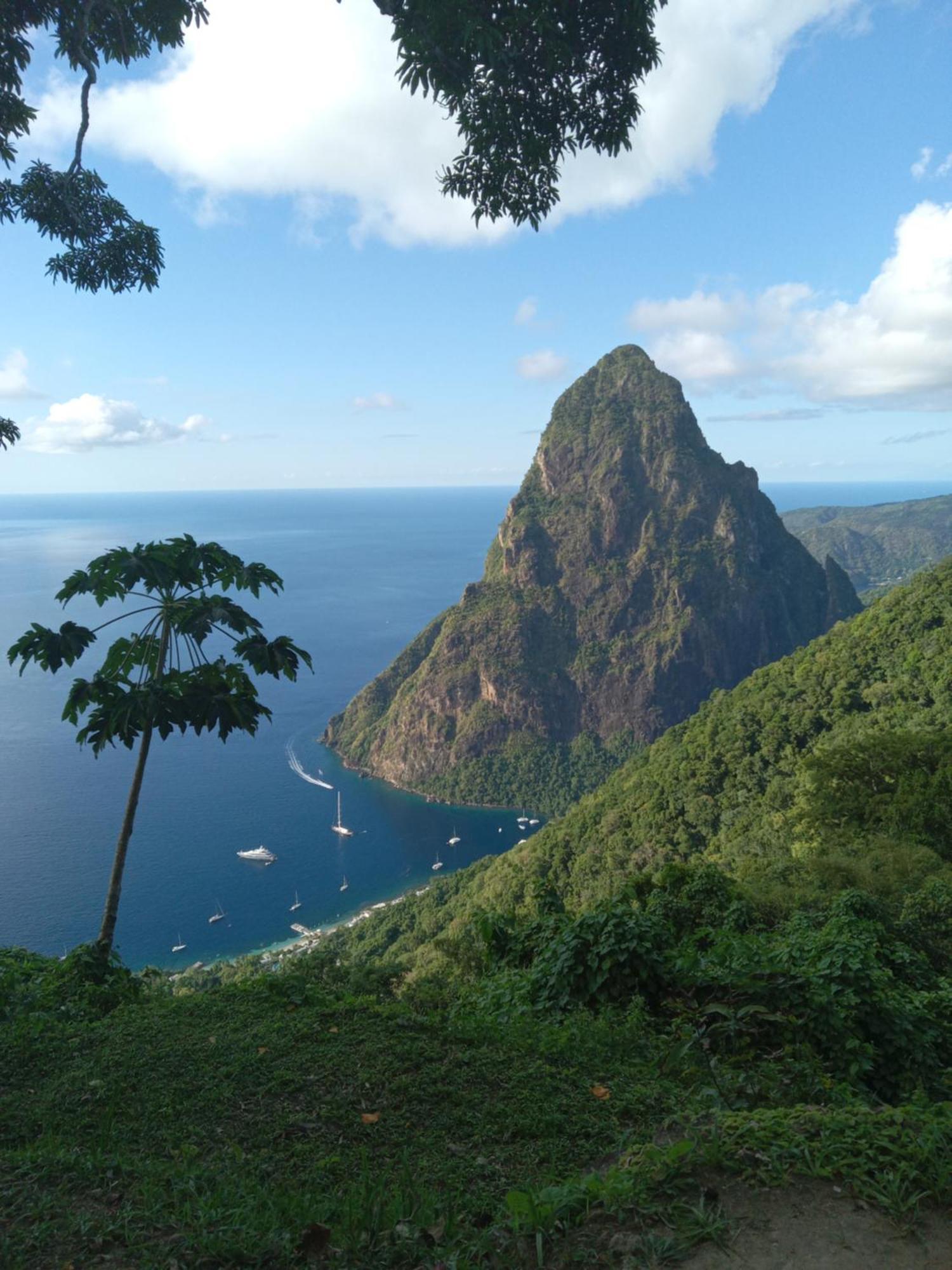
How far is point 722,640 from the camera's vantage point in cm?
10700

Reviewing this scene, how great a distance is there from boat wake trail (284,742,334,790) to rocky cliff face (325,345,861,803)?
21.4 feet

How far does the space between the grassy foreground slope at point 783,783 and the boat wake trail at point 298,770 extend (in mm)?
31409

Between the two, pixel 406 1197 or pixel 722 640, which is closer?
pixel 406 1197

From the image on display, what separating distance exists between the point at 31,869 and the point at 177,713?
63.2 metres

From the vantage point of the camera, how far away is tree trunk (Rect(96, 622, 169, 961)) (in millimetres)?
5754

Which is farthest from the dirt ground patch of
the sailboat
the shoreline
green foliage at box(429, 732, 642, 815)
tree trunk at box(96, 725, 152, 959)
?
green foliage at box(429, 732, 642, 815)

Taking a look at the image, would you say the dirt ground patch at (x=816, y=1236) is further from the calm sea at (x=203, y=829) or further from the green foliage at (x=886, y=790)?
the calm sea at (x=203, y=829)

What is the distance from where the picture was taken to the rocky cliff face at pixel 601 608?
313ft

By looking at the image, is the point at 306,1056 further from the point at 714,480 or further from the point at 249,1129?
the point at 714,480

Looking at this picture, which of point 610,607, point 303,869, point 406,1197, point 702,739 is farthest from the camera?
point 610,607

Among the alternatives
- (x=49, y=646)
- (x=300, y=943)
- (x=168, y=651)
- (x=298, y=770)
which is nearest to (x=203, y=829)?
(x=298, y=770)

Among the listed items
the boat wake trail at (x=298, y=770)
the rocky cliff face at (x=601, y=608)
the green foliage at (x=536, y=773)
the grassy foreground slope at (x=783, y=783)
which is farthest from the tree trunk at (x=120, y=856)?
the rocky cliff face at (x=601, y=608)

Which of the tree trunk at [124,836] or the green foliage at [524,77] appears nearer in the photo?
the green foliage at [524,77]

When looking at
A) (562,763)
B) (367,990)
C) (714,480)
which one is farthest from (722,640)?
(367,990)
